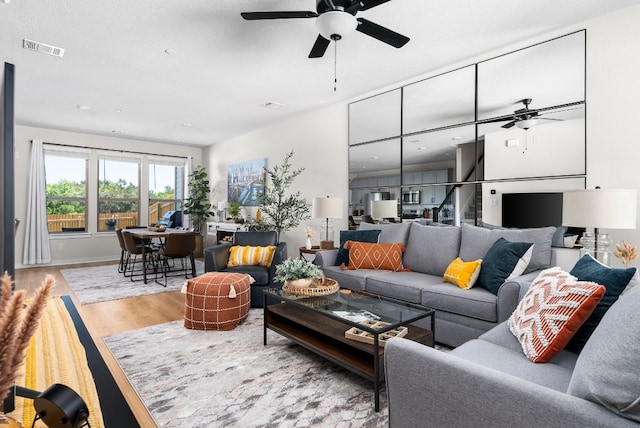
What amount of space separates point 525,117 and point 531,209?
864 mm

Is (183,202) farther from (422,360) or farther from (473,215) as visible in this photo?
(422,360)

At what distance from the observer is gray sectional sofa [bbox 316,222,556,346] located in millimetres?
2496

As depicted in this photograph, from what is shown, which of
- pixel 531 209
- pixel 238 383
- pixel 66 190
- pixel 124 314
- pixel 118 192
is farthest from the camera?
pixel 118 192

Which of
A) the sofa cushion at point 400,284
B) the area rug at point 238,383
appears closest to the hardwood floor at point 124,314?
the area rug at point 238,383

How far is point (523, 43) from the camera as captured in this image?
325 centimetres

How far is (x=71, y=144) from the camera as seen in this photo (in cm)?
693

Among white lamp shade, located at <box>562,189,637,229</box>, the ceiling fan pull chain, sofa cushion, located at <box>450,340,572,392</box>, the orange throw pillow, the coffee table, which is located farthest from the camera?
the orange throw pillow

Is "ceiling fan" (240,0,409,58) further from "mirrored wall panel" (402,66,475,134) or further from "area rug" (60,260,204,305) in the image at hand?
"area rug" (60,260,204,305)

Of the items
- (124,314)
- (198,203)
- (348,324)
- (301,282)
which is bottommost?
(124,314)

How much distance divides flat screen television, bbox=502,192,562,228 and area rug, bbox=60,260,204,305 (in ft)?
13.8

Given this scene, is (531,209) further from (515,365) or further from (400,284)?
(515,365)

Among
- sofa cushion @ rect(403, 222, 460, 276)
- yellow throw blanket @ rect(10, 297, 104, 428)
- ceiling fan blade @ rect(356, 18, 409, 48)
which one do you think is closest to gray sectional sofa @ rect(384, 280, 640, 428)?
yellow throw blanket @ rect(10, 297, 104, 428)

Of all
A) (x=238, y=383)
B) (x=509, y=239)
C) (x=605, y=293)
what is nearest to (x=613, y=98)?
(x=509, y=239)

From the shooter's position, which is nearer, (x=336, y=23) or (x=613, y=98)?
(x=336, y=23)
